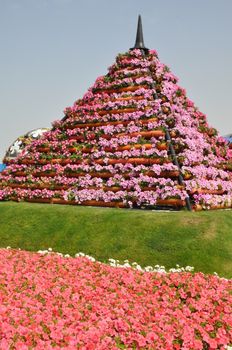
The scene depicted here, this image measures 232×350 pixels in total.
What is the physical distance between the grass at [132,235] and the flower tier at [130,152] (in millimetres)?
1973

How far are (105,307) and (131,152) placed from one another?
989cm

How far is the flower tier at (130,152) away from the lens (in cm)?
1650

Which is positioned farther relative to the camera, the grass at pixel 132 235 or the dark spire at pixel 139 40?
the dark spire at pixel 139 40

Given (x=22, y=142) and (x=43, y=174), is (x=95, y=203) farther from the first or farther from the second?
(x=22, y=142)

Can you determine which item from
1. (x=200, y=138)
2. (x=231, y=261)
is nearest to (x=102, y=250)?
(x=231, y=261)

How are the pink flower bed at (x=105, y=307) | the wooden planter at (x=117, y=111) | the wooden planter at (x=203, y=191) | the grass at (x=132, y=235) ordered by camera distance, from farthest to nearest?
the wooden planter at (x=117, y=111), the wooden planter at (x=203, y=191), the grass at (x=132, y=235), the pink flower bed at (x=105, y=307)

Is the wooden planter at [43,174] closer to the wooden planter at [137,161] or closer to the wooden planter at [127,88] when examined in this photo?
the wooden planter at [137,161]

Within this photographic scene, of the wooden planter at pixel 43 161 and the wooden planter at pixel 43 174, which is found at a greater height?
the wooden planter at pixel 43 161

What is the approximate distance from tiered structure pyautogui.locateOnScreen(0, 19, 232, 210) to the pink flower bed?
6.00 meters

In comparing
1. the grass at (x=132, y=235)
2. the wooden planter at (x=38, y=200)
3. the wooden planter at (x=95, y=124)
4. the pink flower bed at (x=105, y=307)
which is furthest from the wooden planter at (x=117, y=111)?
the pink flower bed at (x=105, y=307)

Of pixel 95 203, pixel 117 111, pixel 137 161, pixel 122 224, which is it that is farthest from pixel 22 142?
pixel 122 224

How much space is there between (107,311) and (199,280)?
9.19 feet

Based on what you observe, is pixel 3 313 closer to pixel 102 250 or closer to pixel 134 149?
pixel 102 250

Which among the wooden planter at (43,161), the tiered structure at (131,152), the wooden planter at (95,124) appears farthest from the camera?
the wooden planter at (43,161)
